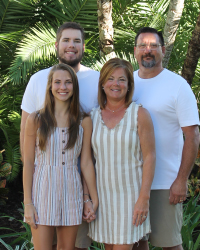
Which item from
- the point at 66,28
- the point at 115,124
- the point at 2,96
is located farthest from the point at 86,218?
the point at 2,96

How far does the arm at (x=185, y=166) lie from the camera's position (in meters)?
2.82

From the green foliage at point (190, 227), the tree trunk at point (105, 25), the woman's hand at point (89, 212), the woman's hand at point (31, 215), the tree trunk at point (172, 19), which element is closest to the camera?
the woman's hand at point (31, 215)

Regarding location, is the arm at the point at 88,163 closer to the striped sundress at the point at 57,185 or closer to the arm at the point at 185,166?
the striped sundress at the point at 57,185

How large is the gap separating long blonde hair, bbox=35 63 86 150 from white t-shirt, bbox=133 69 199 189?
560mm

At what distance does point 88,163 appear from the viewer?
2.77 m

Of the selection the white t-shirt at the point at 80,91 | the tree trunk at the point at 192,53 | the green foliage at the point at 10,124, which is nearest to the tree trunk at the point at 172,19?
the tree trunk at the point at 192,53

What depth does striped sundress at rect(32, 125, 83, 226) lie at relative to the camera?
2.63 meters

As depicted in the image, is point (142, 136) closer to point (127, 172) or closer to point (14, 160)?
point (127, 172)

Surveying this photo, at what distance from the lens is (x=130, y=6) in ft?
21.8

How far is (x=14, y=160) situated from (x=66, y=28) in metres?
2.77

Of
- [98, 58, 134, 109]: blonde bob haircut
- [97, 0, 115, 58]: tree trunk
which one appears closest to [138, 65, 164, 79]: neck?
[98, 58, 134, 109]: blonde bob haircut

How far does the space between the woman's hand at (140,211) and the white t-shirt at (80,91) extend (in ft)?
3.00

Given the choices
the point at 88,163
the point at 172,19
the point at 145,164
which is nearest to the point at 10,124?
the point at 172,19

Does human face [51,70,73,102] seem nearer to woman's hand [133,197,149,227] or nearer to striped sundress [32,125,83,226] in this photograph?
striped sundress [32,125,83,226]
